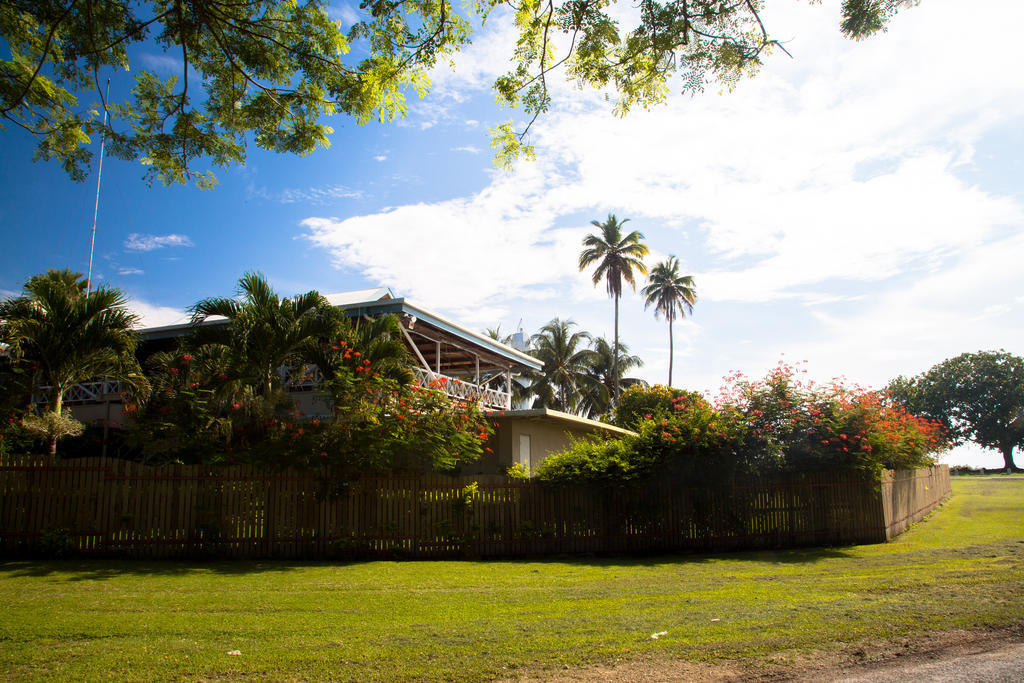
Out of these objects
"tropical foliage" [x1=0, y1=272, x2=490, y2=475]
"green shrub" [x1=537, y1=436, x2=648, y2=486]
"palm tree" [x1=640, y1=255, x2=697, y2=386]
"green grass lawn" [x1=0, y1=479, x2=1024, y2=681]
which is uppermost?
"palm tree" [x1=640, y1=255, x2=697, y2=386]

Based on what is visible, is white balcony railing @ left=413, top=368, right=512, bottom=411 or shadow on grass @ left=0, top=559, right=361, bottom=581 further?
white balcony railing @ left=413, top=368, right=512, bottom=411

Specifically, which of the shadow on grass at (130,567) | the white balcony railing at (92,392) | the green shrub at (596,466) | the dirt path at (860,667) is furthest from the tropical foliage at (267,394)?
the dirt path at (860,667)

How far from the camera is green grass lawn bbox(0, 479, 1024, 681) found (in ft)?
17.5

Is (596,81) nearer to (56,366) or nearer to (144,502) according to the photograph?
(144,502)

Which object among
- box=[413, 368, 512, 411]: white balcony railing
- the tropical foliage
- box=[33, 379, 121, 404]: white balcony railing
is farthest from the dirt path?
box=[33, 379, 121, 404]: white balcony railing

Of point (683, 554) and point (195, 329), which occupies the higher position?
point (195, 329)

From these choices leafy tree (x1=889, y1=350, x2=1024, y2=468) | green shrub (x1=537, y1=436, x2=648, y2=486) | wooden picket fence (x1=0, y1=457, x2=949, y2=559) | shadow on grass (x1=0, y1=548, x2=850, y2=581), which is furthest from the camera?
leafy tree (x1=889, y1=350, x2=1024, y2=468)

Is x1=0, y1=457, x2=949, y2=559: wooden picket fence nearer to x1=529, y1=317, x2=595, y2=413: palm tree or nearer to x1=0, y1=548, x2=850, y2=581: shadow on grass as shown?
x1=0, y1=548, x2=850, y2=581: shadow on grass

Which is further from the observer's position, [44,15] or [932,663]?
[44,15]

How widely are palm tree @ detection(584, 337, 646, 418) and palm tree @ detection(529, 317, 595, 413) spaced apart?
3.02ft

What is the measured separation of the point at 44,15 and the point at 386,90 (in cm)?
456

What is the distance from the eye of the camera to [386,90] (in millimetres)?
9906

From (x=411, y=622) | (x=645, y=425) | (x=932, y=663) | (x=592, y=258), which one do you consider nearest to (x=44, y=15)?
(x=411, y=622)

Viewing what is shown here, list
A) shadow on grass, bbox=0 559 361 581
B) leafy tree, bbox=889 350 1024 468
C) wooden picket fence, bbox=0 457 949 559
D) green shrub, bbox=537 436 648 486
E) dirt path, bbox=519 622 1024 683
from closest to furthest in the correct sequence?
dirt path, bbox=519 622 1024 683, shadow on grass, bbox=0 559 361 581, wooden picket fence, bbox=0 457 949 559, green shrub, bbox=537 436 648 486, leafy tree, bbox=889 350 1024 468
